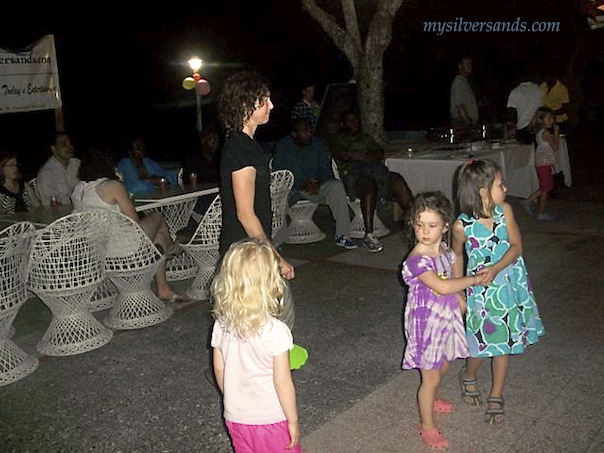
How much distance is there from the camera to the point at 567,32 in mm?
19578

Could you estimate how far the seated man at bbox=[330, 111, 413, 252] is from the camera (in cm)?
693

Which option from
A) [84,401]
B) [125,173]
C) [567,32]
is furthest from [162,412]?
[567,32]

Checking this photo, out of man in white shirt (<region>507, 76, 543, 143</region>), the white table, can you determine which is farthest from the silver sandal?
man in white shirt (<region>507, 76, 543, 143</region>)

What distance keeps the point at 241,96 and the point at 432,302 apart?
1.31 metres

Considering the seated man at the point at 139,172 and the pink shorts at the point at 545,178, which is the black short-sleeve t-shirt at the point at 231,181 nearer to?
the seated man at the point at 139,172

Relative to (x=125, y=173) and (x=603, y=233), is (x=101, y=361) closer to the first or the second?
(x=125, y=173)

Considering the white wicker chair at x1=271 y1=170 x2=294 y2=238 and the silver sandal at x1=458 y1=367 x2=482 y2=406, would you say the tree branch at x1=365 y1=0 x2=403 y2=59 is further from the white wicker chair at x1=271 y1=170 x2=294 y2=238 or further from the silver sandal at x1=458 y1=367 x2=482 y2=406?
the silver sandal at x1=458 y1=367 x2=482 y2=406

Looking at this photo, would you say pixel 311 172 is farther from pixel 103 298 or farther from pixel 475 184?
pixel 475 184

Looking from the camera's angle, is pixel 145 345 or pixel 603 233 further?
pixel 603 233

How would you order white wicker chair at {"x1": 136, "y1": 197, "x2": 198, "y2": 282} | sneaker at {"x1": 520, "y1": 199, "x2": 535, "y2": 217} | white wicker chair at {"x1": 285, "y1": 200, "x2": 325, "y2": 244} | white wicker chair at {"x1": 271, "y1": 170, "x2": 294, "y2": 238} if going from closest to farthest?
white wicker chair at {"x1": 271, "y1": 170, "x2": 294, "y2": 238}, white wicker chair at {"x1": 136, "y1": 197, "x2": 198, "y2": 282}, white wicker chair at {"x1": 285, "y1": 200, "x2": 325, "y2": 244}, sneaker at {"x1": 520, "y1": 199, "x2": 535, "y2": 217}

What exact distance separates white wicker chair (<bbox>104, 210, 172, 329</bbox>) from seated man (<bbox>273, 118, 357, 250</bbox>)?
2.39 metres

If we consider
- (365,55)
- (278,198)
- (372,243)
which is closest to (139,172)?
(278,198)

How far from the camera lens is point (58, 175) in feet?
21.5

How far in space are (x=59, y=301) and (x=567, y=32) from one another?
18.5 meters
